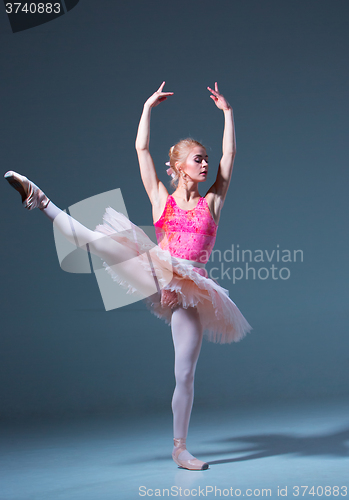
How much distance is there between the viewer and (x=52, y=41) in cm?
438

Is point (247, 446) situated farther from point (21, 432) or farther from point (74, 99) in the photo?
point (74, 99)

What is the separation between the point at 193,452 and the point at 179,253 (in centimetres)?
104

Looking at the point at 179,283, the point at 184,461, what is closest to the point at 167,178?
the point at 179,283

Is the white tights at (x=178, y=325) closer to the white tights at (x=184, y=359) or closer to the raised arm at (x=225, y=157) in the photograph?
the white tights at (x=184, y=359)

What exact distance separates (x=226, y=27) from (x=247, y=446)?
3.20 meters

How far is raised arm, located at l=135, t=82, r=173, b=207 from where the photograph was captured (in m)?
2.79

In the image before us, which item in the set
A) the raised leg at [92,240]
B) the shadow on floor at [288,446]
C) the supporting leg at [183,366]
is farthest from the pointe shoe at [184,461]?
the raised leg at [92,240]

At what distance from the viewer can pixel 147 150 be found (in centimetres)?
281

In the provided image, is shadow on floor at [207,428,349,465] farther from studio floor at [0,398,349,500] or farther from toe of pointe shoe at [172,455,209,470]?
toe of pointe shoe at [172,455,209,470]

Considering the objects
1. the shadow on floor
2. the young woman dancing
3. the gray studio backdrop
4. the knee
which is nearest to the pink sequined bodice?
the young woman dancing

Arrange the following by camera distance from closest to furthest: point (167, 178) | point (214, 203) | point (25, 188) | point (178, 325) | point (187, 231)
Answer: point (25, 188), point (178, 325), point (187, 231), point (214, 203), point (167, 178)

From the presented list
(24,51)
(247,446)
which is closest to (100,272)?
(247,446)

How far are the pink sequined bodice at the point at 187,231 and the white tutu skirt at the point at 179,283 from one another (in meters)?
0.09

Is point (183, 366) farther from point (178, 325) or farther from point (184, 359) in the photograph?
point (178, 325)
